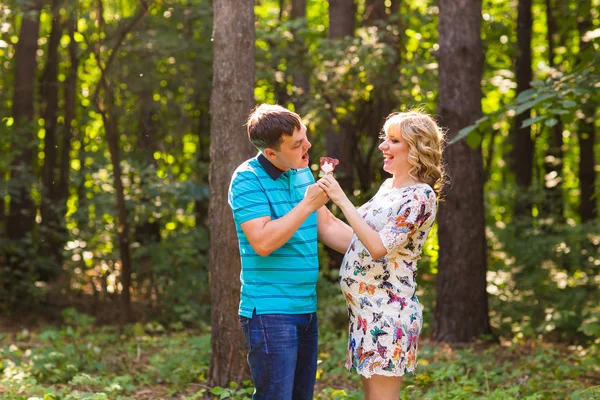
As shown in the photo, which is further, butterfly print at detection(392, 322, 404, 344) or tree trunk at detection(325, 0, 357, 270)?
tree trunk at detection(325, 0, 357, 270)

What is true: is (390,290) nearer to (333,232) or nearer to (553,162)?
(333,232)

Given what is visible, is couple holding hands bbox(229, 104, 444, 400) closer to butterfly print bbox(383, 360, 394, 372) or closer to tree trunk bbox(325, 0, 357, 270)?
butterfly print bbox(383, 360, 394, 372)

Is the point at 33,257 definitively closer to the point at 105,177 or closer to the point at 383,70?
the point at 105,177

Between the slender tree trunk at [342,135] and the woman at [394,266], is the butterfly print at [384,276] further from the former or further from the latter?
the slender tree trunk at [342,135]

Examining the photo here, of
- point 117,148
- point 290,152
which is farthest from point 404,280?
point 117,148

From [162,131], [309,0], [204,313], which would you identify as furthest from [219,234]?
[309,0]

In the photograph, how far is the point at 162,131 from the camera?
48.4 ft

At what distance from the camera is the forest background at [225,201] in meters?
6.63

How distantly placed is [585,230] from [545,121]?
6.42 metres

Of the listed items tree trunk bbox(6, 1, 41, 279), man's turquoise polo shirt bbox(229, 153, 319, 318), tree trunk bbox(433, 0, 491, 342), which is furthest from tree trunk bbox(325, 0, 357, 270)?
man's turquoise polo shirt bbox(229, 153, 319, 318)

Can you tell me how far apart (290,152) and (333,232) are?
71 centimetres

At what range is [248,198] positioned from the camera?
368cm

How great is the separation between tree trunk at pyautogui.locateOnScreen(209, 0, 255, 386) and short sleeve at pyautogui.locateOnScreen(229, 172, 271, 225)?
2495 millimetres

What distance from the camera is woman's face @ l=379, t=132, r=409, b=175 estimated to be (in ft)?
13.3
